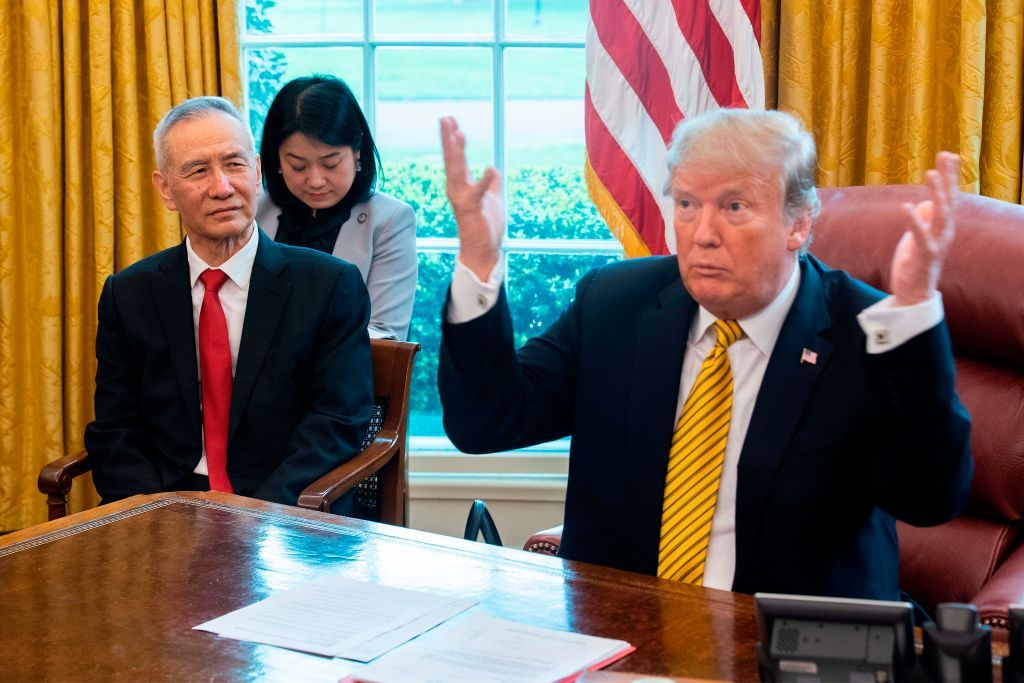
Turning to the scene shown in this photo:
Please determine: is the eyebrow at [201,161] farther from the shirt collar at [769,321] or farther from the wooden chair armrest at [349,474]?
the shirt collar at [769,321]

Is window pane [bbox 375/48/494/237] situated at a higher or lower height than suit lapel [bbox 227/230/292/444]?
higher

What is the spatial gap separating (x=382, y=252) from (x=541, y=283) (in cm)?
87

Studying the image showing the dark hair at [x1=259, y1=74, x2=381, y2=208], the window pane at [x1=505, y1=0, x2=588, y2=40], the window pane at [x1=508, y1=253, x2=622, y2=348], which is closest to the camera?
the dark hair at [x1=259, y1=74, x2=381, y2=208]

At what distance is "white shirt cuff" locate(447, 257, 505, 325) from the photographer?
1.75 meters

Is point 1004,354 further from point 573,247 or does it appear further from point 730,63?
point 573,247

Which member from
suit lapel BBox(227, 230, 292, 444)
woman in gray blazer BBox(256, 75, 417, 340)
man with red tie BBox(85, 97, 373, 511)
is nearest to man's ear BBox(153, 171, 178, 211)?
man with red tie BBox(85, 97, 373, 511)

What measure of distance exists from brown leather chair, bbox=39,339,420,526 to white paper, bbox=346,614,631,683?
113cm

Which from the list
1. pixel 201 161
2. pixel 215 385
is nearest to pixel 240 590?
pixel 215 385

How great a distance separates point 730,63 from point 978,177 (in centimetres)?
73

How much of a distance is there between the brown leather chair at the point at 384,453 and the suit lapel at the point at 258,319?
27 cm

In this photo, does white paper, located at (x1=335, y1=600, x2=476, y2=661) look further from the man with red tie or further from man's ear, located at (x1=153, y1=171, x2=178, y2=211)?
man's ear, located at (x1=153, y1=171, x2=178, y2=211)

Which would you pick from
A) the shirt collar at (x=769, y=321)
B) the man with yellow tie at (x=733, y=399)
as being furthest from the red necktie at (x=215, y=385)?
the shirt collar at (x=769, y=321)

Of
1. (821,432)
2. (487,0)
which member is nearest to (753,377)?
(821,432)

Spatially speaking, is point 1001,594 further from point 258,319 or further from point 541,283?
point 541,283
